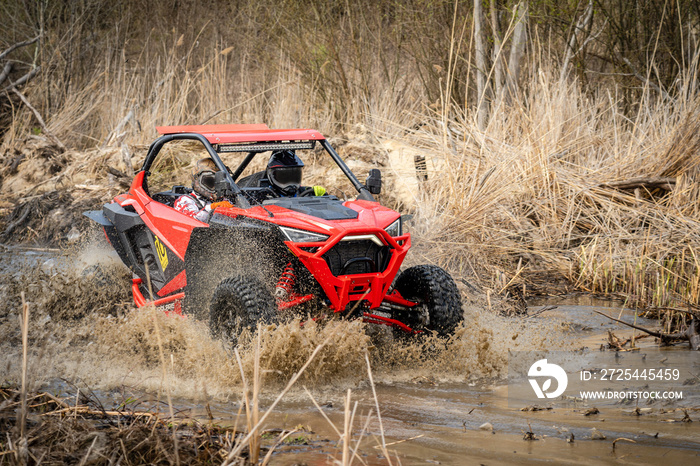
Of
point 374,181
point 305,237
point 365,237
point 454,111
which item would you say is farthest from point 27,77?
point 365,237

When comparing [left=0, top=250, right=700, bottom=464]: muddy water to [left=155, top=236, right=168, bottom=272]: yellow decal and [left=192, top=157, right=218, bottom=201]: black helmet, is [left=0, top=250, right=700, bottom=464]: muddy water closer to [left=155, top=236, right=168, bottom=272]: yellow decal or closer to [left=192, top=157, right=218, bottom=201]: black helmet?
[left=155, top=236, right=168, bottom=272]: yellow decal

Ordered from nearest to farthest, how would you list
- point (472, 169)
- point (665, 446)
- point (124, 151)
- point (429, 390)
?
point (665, 446), point (429, 390), point (472, 169), point (124, 151)

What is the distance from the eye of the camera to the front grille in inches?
167

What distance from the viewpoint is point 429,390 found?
13.4 ft

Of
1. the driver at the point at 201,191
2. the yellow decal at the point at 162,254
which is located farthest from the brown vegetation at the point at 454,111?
the yellow decal at the point at 162,254

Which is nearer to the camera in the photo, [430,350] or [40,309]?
[430,350]

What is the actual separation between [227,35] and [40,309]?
29.7 ft

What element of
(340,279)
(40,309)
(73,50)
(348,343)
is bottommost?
(40,309)

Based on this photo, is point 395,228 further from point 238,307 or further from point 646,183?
point 646,183

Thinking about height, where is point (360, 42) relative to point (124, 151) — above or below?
above

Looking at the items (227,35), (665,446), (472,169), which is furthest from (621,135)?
(227,35)

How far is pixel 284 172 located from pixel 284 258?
0.90 meters

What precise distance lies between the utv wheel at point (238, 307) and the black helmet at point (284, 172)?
3.28 ft

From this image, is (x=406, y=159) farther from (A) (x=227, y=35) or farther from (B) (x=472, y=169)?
(A) (x=227, y=35)
